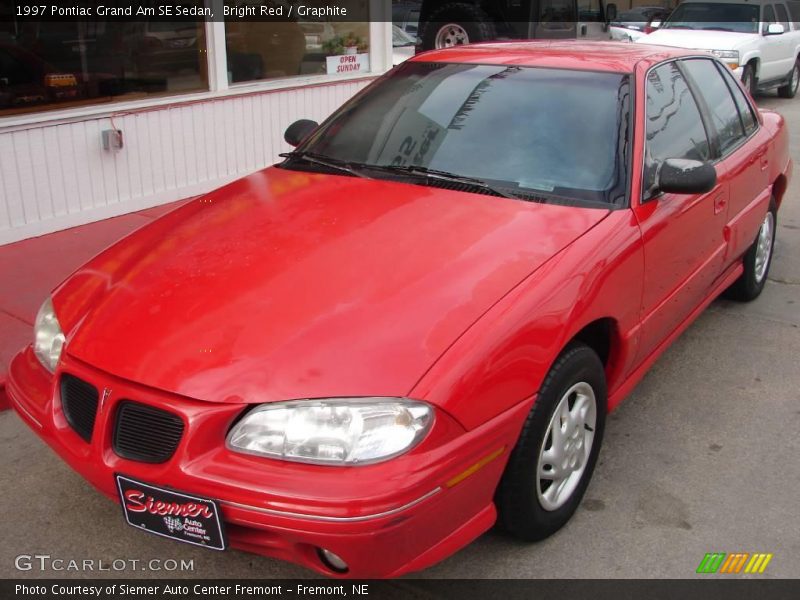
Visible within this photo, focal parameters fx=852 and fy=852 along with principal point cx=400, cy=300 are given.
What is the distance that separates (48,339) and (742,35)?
12.6 metres

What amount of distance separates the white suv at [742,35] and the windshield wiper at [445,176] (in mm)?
10228

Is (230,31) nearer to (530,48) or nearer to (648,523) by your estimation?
(530,48)

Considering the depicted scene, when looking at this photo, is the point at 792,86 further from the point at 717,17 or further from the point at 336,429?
the point at 336,429

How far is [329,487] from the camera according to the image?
7.19ft

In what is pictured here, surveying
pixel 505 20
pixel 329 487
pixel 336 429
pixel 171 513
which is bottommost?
pixel 171 513

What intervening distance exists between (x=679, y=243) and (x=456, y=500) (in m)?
1.76

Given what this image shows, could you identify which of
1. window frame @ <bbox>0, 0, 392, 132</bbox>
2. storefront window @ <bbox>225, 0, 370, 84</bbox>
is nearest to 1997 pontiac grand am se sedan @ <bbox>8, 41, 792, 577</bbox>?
window frame @ <bbox>0, 0, 392, 132</bbox>

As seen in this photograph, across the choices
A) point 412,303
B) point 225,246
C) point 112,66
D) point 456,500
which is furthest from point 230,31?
point 456,500

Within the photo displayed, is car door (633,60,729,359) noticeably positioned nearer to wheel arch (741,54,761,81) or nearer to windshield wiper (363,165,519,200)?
windshield wiper (363,165,519,200)

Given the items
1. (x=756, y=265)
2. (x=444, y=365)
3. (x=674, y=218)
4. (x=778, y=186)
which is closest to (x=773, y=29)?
(x=778, y=186)

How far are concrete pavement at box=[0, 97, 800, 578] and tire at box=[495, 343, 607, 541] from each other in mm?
137

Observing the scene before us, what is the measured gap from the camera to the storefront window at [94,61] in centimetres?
596

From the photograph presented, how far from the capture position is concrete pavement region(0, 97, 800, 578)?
2.88 meters

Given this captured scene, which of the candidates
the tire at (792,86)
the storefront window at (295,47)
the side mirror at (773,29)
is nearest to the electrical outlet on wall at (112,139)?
the storefront window at (295,47)
